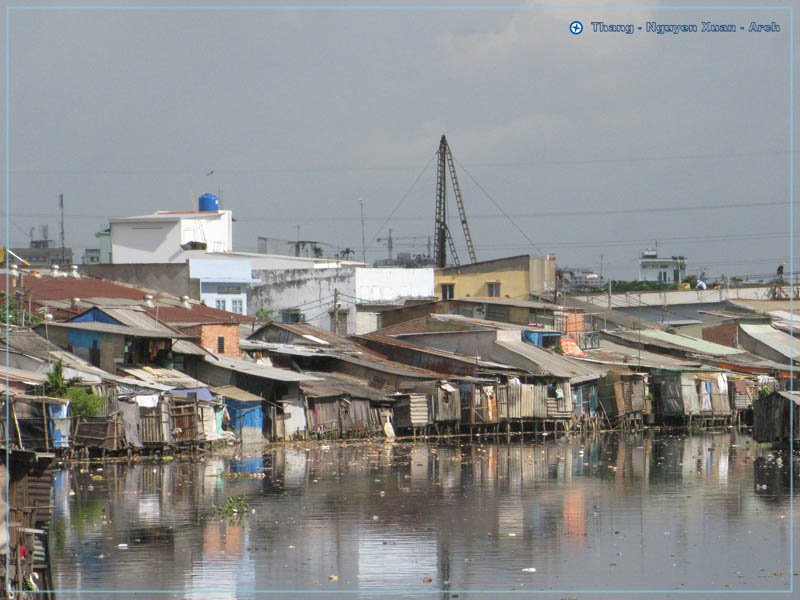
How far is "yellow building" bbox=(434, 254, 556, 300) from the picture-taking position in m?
61.7

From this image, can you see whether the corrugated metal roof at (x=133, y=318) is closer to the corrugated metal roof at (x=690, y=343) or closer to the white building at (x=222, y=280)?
the white building at (x=222, y=280)

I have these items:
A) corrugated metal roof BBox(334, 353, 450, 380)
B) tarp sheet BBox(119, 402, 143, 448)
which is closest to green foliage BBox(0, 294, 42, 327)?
tarp sheet BBox(119, 402, 143, 448)

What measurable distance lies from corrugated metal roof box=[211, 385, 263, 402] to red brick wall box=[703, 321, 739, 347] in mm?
29688

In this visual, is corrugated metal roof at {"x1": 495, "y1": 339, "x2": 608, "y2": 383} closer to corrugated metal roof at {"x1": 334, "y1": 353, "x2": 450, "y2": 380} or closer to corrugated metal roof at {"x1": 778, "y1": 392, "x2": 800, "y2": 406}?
corrugated metal roof at {"x1": 334, "y1": 353, "x2": 450, "y2": 380}

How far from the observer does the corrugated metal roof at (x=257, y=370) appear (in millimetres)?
37469

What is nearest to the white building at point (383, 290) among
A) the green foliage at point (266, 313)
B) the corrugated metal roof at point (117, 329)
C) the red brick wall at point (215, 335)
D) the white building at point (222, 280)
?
the green foliage at point (266, 313)

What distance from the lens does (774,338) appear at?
5853cm

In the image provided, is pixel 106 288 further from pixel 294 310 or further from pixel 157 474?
pixel 157 474

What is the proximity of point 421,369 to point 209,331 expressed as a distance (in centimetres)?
813

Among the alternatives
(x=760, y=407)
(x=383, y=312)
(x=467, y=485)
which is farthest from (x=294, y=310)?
(x=467, y=485)

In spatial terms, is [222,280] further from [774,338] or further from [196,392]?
[774,338]

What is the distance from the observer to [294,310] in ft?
184

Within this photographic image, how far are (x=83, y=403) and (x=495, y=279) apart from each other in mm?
34423

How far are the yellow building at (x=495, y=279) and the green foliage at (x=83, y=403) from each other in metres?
32.6
